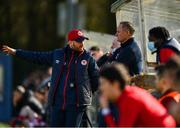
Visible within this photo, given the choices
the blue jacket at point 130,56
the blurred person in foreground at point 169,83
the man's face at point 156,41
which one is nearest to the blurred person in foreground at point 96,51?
the blue jacket at point 130,56

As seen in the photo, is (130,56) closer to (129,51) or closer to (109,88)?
(129,51)

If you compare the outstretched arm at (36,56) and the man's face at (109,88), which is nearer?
the man's face at (109,88)

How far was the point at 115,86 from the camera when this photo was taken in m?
9.55

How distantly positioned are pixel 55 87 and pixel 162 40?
191cm

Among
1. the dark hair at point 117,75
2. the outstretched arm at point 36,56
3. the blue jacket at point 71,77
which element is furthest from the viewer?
the outstretched arm at point 36,56

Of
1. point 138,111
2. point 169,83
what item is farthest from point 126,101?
point 169,83

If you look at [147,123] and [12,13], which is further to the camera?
[12,13]

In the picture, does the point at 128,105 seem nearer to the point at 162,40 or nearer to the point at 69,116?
the point at 162,40

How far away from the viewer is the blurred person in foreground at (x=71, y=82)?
45.7ft

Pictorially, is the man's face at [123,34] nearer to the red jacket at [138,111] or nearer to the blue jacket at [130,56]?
the blue jacket at [130,56]

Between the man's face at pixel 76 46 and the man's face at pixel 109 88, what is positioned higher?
the man's face at pixel 76 46

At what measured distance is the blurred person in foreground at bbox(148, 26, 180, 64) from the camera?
12.7 meters

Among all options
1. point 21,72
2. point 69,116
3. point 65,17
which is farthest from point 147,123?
point 21,72

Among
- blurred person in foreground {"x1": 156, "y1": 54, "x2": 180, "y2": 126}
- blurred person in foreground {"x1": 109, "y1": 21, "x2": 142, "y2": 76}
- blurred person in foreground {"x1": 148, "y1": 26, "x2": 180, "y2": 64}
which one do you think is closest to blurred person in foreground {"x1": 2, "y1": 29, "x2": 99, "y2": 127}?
blurred person in foreground {"x1": 109, "y1": 21, "x2": 142, "y2": 76}
